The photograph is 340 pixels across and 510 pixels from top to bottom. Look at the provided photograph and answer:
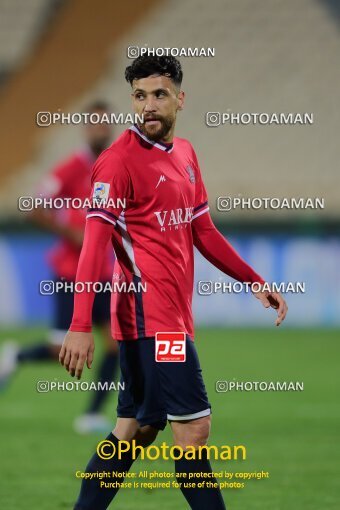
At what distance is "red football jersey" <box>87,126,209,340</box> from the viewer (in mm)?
4004

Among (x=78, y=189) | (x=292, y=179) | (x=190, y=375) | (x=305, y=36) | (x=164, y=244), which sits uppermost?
(x=305, y=36)

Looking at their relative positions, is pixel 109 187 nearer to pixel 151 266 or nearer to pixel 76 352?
pixel 151 266

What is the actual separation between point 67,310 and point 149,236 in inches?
152

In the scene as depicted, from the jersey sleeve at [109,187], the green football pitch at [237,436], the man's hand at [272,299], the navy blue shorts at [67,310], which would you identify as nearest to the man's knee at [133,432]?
the man's hand at [272,299]

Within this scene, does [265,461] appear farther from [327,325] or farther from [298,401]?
[327,325]

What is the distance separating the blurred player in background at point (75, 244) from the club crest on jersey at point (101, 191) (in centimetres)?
313

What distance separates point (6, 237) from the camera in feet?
51.9

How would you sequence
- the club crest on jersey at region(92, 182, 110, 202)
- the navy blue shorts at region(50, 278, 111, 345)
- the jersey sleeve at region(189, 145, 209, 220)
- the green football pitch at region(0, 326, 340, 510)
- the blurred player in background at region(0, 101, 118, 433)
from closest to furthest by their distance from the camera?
the club crest on jersey at region(92, 182, 110, 202), the jersey sleeve at region(189, 145, 209, 220), the green football pitch at region(0, 326, 340, 510), the blurred player in background at region(0, 101, 118, 433), the navy blue shorts at region(50, 278, 111, 345)

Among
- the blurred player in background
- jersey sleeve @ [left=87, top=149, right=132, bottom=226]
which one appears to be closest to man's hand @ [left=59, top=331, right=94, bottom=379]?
jersey sleeve @ [left=87, top=149, right=132, bottom=226]

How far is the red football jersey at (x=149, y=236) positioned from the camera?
4004mm

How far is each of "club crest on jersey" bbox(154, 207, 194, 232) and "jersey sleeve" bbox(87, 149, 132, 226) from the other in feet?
0.50

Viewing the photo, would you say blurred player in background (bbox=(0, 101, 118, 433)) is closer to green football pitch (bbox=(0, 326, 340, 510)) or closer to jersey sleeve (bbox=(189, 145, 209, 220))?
green football pitch (bbox=(0, 326, 340, 510))

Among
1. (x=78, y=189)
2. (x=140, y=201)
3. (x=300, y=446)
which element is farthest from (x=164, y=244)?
(x=78, y=189)

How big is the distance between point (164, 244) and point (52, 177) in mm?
3676
